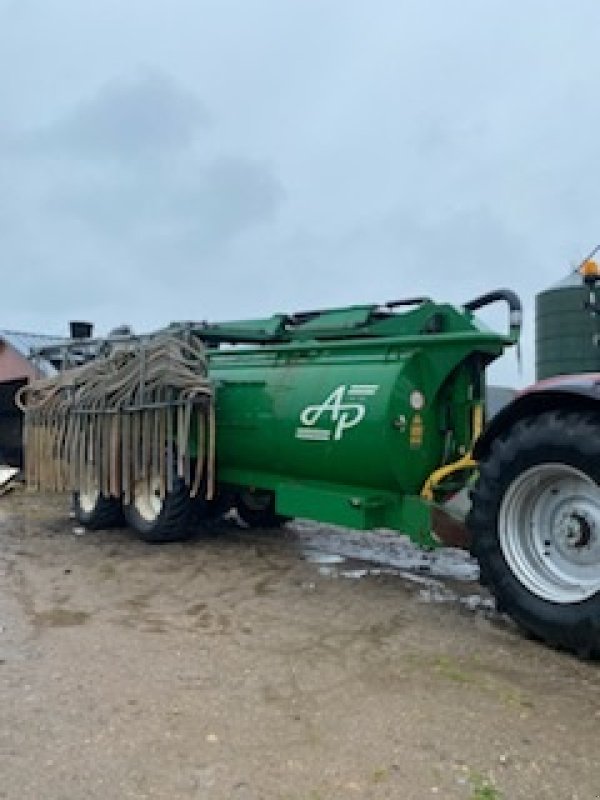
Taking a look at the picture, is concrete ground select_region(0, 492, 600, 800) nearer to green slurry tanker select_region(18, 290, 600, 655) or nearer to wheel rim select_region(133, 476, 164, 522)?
green slurry tanker select_region(18, 290, 600, 655)

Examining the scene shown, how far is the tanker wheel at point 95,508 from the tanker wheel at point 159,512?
39cm

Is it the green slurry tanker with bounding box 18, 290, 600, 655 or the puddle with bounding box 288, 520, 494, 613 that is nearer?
the green slurry tanker with bounding box 18, 290, 600, 655

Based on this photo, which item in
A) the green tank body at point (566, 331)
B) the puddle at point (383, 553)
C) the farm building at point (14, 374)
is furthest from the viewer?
the farm building at point (14, 374)

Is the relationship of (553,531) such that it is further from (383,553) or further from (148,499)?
(148,499)

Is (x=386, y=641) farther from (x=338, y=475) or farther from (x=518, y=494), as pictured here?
(x=338, y=475)

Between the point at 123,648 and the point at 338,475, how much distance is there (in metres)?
2.10

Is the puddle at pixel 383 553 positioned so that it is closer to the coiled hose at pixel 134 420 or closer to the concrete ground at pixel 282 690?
the concrete ground at pixel 282 690

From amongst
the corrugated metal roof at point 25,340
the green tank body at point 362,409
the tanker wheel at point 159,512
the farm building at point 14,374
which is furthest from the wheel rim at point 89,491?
the corrugated metal roof at point 25,340

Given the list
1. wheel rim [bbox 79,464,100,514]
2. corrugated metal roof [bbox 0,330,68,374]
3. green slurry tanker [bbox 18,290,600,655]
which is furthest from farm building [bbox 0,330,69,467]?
green slurry tanker [bbox 18,290,600,655]

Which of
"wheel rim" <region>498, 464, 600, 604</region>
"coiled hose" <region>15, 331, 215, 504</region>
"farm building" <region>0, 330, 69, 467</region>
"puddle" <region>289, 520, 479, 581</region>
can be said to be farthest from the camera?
"farm building" <region>0, 330, 69, 467</region>

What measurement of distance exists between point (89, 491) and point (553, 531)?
4.95 meters

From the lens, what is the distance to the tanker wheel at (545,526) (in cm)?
404

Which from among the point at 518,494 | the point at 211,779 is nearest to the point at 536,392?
the point at 518,494

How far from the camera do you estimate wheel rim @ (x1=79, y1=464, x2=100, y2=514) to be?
7.78 m
